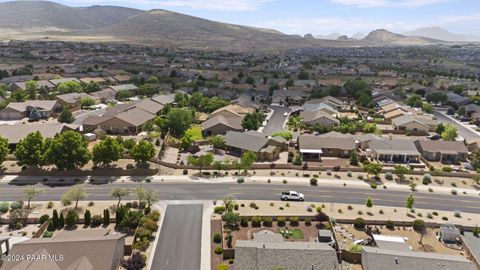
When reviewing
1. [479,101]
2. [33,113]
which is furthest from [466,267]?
[479,101]

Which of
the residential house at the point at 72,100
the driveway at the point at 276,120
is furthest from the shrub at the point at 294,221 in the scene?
the residential house at the point at 72,100

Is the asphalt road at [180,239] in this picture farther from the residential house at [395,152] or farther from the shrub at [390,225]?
the residential house at [395,152]

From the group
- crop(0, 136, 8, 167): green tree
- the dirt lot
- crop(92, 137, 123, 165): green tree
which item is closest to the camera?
the dirt lot

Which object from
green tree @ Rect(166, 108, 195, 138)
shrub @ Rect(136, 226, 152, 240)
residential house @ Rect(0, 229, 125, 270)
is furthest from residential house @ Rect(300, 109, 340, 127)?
residential house @ Rect(0, 229, 125, 270)

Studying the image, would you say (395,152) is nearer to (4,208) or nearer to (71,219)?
(71,219)

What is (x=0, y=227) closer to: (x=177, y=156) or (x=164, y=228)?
(x=164, y=228)

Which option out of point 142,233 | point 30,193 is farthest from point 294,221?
point 30,193

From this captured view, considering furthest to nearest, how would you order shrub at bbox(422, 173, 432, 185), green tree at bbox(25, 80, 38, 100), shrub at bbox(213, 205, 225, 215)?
green tree at bbox(25, 80, 38, 100), shrub at bbox(422, 173, 432, 185), shrub at bbox(213, 205, 225, 215)

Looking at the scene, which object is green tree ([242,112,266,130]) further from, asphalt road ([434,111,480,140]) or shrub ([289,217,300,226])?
asphalt road ([434,111,480,140])
